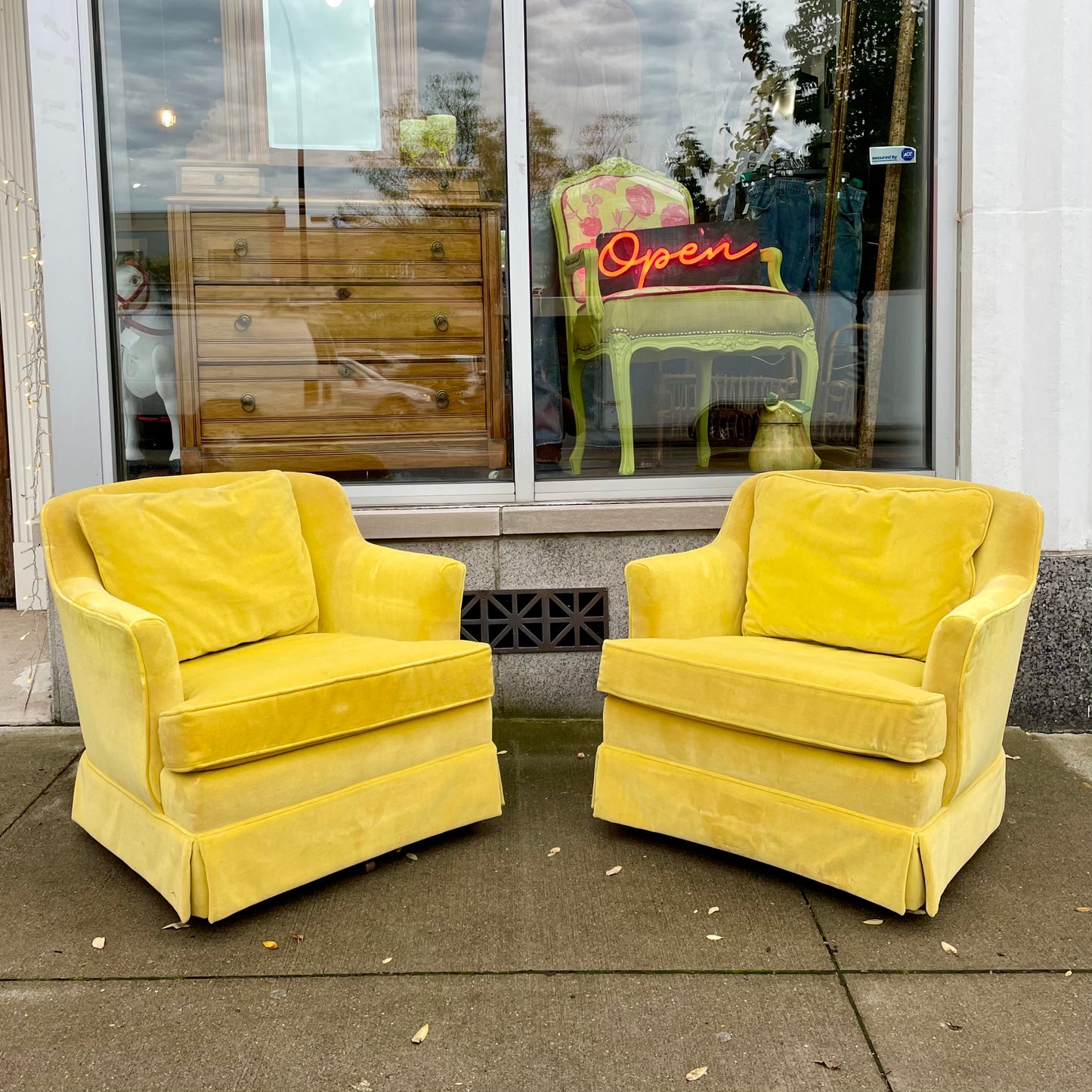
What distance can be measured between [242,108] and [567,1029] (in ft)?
10.1

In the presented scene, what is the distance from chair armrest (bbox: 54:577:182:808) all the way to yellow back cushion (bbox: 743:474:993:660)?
1.51 metres

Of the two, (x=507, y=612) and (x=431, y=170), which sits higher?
(x=431, y=170)

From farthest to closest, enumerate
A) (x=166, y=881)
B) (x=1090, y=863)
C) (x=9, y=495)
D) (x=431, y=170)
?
1. (x=9, y=495)
2. (x=431, y=170)
3. (x=1090, y=863)
4. (x=166, y=881)

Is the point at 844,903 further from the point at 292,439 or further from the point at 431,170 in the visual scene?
the point at 431,170

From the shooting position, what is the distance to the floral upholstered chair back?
148 inches

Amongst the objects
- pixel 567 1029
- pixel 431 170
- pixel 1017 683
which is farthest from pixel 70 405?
pixel 1017 683

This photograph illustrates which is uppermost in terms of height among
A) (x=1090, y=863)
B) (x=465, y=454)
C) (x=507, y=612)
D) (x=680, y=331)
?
(x=680, y=331)

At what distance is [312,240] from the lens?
3.71 meters

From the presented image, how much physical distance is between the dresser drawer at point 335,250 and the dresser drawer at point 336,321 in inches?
2.0

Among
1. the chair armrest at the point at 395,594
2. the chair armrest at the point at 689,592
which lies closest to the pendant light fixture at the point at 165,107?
the chair armrest at the point at 395,594

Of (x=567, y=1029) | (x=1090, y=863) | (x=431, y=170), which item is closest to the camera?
(x=567, y=1029)

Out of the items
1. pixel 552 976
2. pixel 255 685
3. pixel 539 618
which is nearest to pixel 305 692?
pixel 255 685

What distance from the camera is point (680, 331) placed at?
3.83m

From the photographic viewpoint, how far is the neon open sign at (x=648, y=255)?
3822 millimetres
